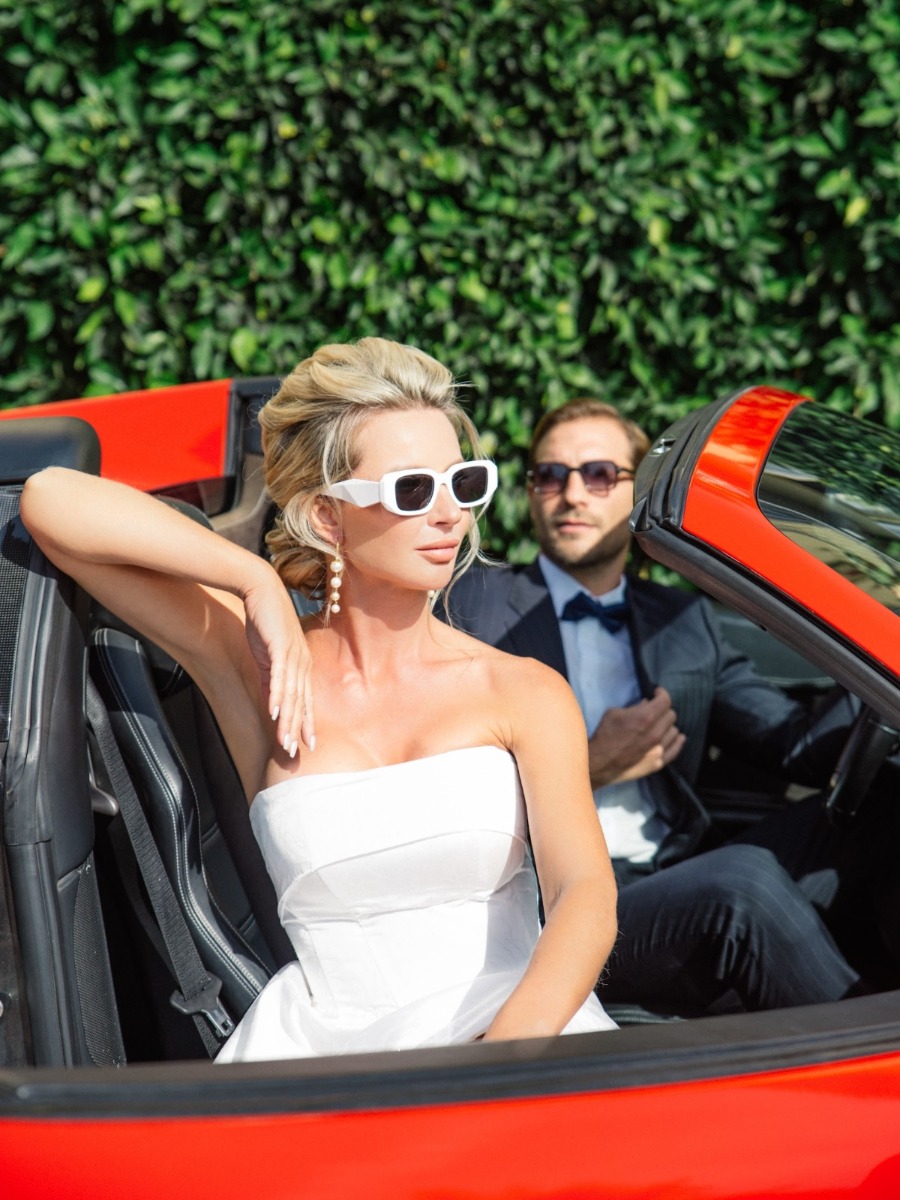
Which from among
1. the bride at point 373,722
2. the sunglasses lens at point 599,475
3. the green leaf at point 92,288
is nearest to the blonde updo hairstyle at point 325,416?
the bride at point 373,722

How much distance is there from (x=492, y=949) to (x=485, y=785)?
0.26 m

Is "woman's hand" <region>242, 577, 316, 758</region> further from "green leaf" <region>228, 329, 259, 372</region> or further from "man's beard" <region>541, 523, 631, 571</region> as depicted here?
"green leaf" <region>228, 329, 259, 372</region>

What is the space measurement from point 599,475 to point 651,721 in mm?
655

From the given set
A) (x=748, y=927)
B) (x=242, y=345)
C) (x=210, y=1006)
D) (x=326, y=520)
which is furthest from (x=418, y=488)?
(x=242, y=345)

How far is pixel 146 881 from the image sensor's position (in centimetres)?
180

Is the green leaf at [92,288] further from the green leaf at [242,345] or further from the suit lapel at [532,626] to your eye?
the suit lapel at [532,626]

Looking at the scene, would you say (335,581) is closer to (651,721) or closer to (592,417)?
(651,721)

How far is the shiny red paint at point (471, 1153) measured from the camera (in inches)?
46.3

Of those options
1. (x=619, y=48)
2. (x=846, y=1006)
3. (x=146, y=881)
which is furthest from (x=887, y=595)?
(x=619, y=48)

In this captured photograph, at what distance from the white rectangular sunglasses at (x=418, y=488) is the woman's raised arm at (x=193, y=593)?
183 mm

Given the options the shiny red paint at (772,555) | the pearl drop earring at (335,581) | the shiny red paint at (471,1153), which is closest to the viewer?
the shiny red paint at (471,1153)

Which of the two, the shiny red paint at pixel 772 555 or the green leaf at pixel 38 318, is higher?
the shiny red paint at pixel 772 555

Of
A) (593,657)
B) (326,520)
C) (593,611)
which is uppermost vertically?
(326,520)

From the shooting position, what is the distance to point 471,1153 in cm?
119
